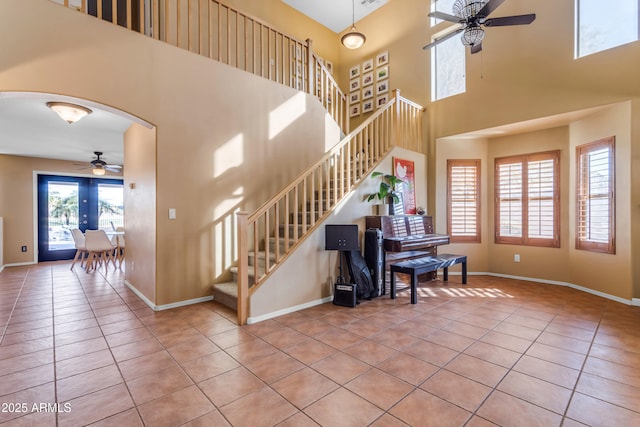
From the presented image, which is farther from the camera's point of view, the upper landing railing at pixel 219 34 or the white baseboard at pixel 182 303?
the upper landing railing at pixel 219 34

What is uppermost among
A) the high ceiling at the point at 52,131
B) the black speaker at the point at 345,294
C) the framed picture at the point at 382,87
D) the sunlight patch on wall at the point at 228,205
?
the framed picture at the point at 382,87

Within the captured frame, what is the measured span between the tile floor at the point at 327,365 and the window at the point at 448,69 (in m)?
4.00

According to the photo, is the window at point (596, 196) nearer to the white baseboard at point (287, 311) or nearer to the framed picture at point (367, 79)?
the white baseboard at point (287, 311)

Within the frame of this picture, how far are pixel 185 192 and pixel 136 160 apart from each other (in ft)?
4.19

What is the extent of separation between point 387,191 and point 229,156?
8.04 ft

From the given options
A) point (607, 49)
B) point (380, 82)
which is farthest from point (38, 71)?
point (607, 49)

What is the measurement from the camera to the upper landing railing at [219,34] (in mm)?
3889

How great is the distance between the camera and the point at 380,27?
6867 mm

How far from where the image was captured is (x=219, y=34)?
Answer: 392 centimetres

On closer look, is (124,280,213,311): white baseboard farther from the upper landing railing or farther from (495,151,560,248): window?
A: (495,151,560,248): window

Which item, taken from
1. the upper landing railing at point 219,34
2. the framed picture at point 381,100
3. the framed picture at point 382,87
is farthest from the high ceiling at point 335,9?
the framed picture at point 381,100

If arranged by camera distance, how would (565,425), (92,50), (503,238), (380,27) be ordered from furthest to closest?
(380,27)
(503,238)
(92,50)
(565,425)

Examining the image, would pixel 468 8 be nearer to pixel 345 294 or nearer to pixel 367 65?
pixel 345 294

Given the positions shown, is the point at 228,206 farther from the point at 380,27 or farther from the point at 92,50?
the point at 380,27
